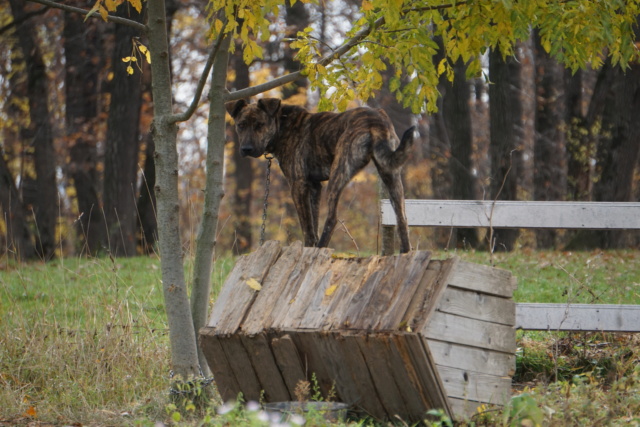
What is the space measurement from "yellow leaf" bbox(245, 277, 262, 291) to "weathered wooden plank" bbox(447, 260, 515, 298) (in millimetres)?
1249

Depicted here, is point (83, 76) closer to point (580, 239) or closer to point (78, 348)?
point (580, 239)

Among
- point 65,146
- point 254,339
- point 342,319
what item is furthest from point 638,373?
point 65,146

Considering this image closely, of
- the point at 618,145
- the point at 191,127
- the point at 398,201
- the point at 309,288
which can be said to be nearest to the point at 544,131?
the point at 618,145

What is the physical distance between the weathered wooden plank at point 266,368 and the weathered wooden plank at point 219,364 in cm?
21

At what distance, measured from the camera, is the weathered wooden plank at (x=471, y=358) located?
4.54 meters

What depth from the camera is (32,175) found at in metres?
25.1

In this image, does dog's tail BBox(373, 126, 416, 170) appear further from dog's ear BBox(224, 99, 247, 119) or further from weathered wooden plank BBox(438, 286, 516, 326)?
dog's ear BBox(224, 99, 247, 119)

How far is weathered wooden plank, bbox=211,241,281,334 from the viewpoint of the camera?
16.6 feet

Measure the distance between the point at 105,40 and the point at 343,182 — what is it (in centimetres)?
1493

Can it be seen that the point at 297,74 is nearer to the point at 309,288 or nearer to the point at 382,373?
the point at 309,288

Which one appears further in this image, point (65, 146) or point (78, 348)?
point (65, 146)

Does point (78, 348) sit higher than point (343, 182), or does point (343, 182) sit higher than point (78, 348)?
point (343, 182)

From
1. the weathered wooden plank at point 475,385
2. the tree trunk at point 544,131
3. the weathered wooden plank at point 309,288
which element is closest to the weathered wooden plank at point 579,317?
the weathered wooden plank at point 475,385

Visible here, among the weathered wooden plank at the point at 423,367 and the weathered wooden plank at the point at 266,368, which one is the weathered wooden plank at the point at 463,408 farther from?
the weathered wooden plank at the point at 266,368
